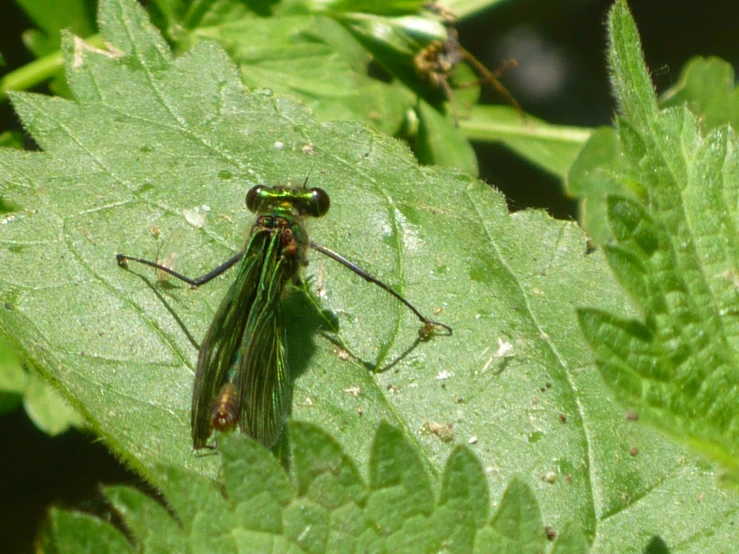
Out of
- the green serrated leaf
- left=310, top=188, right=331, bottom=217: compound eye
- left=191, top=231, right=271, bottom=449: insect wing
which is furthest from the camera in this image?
left=310, top=188, right=331, bottom=217: compound eye

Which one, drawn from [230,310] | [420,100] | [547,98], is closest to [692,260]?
[230,310]

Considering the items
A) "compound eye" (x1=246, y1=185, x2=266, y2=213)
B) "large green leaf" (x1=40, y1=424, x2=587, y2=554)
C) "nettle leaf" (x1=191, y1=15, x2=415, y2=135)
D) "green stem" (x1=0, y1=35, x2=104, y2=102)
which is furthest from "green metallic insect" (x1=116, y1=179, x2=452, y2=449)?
"green stem" (x1=0, y1=35, x2=104, y2=102)

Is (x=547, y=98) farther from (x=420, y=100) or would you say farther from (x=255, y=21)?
(x=255, y=21)

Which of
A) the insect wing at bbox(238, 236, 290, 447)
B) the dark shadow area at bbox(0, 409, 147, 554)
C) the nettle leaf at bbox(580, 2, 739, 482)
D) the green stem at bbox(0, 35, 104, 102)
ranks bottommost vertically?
the dark shadow area at bbox(0, 409, 147, 554)

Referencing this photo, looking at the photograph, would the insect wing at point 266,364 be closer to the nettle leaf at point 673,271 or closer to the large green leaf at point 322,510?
the large green leaf at point 322,510

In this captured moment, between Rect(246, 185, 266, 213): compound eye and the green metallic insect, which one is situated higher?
Rect(246, 185, 266, 213): compound eye

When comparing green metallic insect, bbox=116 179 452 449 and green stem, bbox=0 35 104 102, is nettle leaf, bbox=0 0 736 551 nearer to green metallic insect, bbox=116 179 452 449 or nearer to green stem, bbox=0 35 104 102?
green metallic insect, bbox=116 179 452 449

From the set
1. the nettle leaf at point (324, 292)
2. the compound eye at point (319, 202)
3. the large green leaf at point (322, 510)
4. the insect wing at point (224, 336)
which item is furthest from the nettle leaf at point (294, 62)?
the large green leaf at point (322, 510)

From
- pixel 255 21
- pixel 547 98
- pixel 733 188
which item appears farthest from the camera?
pixel 547 98
